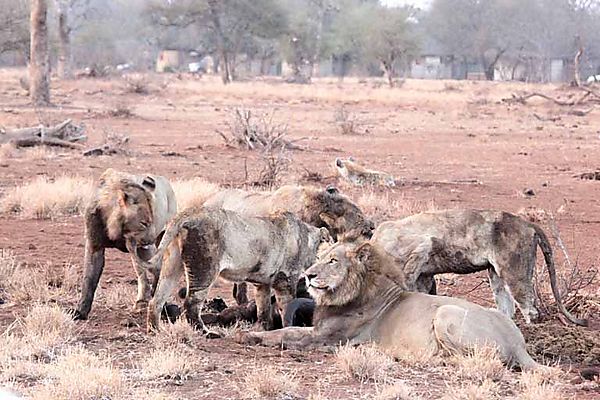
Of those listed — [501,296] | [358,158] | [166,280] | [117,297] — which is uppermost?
[166,280]

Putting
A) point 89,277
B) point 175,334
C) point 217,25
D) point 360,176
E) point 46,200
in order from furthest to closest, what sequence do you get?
1. point 217,25
2. point 360,176
3. point 46,200
4. point 89,277
5. point 175,334

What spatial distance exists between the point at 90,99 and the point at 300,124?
12.8 m

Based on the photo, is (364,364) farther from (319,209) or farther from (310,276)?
(319,209)

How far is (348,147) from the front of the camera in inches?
974

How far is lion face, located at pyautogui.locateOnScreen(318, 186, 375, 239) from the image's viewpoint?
31.1 feet

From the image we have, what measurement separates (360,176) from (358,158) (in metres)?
5.28

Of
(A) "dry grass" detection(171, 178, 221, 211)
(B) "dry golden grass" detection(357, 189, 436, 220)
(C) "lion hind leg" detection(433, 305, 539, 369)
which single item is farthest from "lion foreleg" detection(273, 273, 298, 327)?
(B) "dry golden grass" detection(357, 189, 436, 220)

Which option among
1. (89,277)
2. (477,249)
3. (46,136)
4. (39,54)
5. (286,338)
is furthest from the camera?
(39,54)

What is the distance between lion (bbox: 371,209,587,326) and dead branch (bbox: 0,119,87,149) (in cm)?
1423

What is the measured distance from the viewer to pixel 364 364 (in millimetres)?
6695

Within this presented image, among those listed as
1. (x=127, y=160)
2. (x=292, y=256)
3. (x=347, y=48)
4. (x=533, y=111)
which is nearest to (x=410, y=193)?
(x=127, y=160)

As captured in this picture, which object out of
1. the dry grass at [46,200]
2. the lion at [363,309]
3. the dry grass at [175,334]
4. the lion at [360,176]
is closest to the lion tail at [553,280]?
the lion at [363,309]

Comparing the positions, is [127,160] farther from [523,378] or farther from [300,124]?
[523,378]

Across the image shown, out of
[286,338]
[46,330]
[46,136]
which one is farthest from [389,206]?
[46,136]
